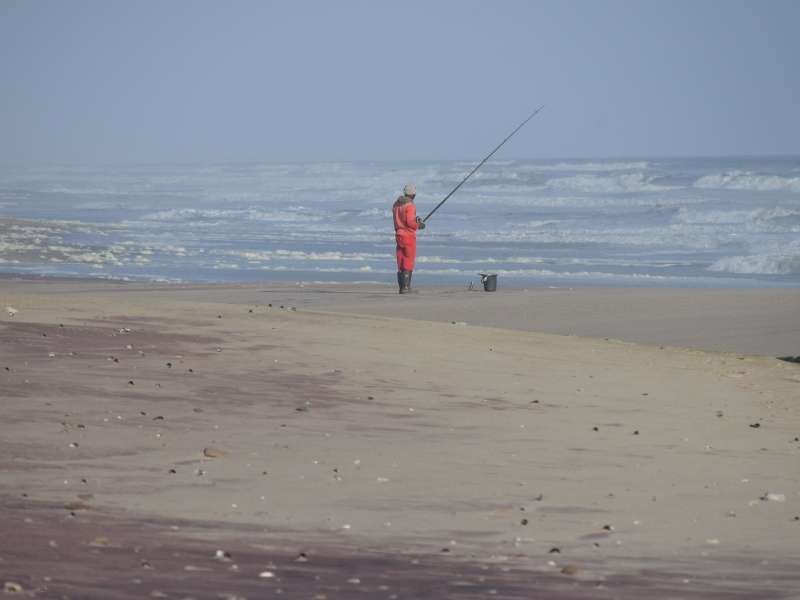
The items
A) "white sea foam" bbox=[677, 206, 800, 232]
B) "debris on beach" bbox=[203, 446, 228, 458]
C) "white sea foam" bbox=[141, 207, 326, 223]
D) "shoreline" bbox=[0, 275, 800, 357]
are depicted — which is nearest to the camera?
"debris on beach" bbox=[203, 446, 228, 458]

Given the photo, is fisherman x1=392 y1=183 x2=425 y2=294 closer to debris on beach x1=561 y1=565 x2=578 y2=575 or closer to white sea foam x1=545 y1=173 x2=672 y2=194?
debris on beach x1=561 y1=565 x2=578 y2=575

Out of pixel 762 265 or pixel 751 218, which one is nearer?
pixel 762 265

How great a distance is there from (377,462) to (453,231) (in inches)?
1239

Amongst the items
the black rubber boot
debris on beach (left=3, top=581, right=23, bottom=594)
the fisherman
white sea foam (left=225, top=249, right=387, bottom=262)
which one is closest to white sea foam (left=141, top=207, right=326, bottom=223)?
white sea foam (left=225, top=249, right=387, bottom=262)

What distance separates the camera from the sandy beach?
4.83 m

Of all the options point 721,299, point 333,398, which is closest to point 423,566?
point 333,398

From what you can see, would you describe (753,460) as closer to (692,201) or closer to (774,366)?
(774,366)

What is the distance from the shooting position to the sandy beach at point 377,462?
4.83 metres

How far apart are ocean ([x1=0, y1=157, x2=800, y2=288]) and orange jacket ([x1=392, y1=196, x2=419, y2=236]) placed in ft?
16.4

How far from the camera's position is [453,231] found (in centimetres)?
3809

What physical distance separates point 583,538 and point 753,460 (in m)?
2.09

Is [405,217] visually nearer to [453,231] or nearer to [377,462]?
[377,462]

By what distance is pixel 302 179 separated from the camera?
92875mm

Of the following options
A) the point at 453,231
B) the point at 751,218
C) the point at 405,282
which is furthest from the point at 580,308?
the point at 751,218
